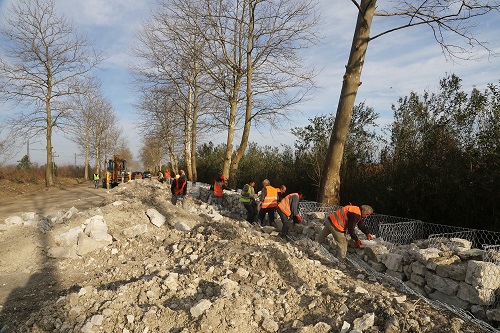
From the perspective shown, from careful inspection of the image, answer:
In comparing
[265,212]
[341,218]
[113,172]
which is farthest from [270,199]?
[113,172]

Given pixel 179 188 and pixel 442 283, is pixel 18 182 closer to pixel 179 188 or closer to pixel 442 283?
pixel 179 188

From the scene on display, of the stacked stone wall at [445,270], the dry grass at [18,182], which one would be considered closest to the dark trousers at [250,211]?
the stacked stone wall at [445,270]

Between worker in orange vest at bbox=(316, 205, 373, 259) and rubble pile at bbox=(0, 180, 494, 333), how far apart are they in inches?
15.6

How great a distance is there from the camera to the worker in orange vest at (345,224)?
644 cm

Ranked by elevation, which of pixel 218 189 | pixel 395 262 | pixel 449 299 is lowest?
pixel 449 299

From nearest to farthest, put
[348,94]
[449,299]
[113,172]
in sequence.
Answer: [449,299], [348,94], [113,172]

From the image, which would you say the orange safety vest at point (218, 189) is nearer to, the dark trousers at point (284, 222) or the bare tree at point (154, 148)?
the dark trousers at point (284, 222)

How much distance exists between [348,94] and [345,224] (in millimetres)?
4049

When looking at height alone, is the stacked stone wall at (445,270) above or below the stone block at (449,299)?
above

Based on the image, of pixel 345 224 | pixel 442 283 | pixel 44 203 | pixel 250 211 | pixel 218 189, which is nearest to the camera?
pixel 442 283

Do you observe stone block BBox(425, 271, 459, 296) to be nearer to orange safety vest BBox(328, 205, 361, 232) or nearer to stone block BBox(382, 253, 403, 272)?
stone block BBox(382, 253, 403, 272)

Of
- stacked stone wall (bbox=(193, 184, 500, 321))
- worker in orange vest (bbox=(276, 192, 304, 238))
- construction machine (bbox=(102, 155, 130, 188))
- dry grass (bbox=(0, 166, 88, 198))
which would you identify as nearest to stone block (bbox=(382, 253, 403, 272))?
stacked stone wall (bbox=(193, 184, 500, 321))

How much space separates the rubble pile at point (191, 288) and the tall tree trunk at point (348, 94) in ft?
5.40

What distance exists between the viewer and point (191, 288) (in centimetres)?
488
